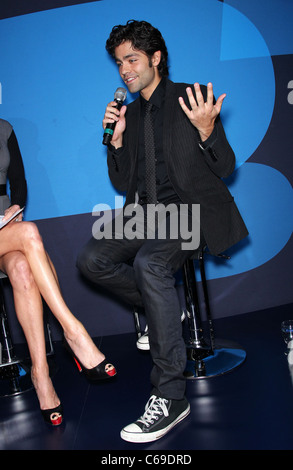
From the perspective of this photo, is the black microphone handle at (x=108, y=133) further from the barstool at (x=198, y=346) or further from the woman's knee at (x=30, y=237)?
the barstool at (x=198, y=346)

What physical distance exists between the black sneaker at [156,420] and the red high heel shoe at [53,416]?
1.08ft

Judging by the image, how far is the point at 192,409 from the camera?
6.51 ft

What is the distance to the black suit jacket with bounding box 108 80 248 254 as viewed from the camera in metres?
2.16

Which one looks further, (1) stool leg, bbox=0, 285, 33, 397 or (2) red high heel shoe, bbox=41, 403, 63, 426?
(1) stool leg, bbox=0, 285, 33, 397

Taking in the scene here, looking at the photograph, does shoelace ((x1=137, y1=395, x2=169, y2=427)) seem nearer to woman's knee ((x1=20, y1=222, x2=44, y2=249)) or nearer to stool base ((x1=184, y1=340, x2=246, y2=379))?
stool base ((x1=184, y1=340, x2=246, y2=379))

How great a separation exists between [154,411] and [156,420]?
0.03 metres

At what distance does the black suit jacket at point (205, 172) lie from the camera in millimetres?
2162

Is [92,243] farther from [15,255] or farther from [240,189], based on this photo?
[240,189]

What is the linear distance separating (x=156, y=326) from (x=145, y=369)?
0.67 meters

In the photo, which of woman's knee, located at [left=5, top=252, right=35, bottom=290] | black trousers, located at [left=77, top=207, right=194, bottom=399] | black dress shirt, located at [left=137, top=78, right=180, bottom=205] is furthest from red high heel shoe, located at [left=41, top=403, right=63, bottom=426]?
black dress shirt, located at [left=137, top=78, right=180, bottom=205]

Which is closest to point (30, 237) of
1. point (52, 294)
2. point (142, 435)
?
point (52, 294)

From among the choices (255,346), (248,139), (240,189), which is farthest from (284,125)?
(255,346)

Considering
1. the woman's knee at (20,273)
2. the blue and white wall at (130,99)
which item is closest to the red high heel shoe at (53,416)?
the woman's knee at (20,273)
